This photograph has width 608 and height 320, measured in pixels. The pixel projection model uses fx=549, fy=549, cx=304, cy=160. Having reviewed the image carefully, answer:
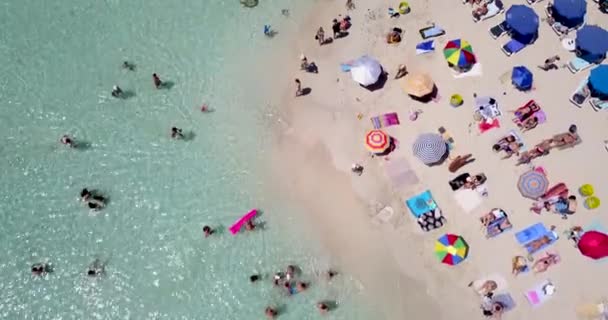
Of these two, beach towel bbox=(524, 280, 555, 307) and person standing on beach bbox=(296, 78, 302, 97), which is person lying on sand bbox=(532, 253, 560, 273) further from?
person standing on beach bbox=(296, 78, 302, 97)

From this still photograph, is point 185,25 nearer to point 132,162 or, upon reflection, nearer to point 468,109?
point 132,162

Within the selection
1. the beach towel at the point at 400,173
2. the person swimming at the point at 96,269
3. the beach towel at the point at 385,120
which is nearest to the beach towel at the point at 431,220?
the beach towel at the point at 400,173

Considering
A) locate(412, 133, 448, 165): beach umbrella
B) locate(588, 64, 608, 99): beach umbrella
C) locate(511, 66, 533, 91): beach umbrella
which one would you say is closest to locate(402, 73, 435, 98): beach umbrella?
locate(412, 133, 448, 165): beach umbrella

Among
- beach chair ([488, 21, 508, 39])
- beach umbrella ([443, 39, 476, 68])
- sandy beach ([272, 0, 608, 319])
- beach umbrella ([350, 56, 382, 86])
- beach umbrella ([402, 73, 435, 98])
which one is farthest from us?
beach chair ([488, 21, 508, 39])

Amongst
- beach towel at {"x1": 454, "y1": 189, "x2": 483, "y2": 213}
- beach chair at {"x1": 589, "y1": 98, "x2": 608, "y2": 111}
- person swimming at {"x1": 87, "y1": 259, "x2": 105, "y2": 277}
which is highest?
beach chair at {"x1": 589, "y1": 98, "x2": 608, "y2": 111}

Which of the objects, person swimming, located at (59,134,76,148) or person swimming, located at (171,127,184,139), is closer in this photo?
person swimming, located at (59,134,76,148)

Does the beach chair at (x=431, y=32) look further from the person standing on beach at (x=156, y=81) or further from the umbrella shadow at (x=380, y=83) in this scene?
the person standing on beach at (x=156, y=81)

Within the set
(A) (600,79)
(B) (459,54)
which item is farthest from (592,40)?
(B) (459,54)
